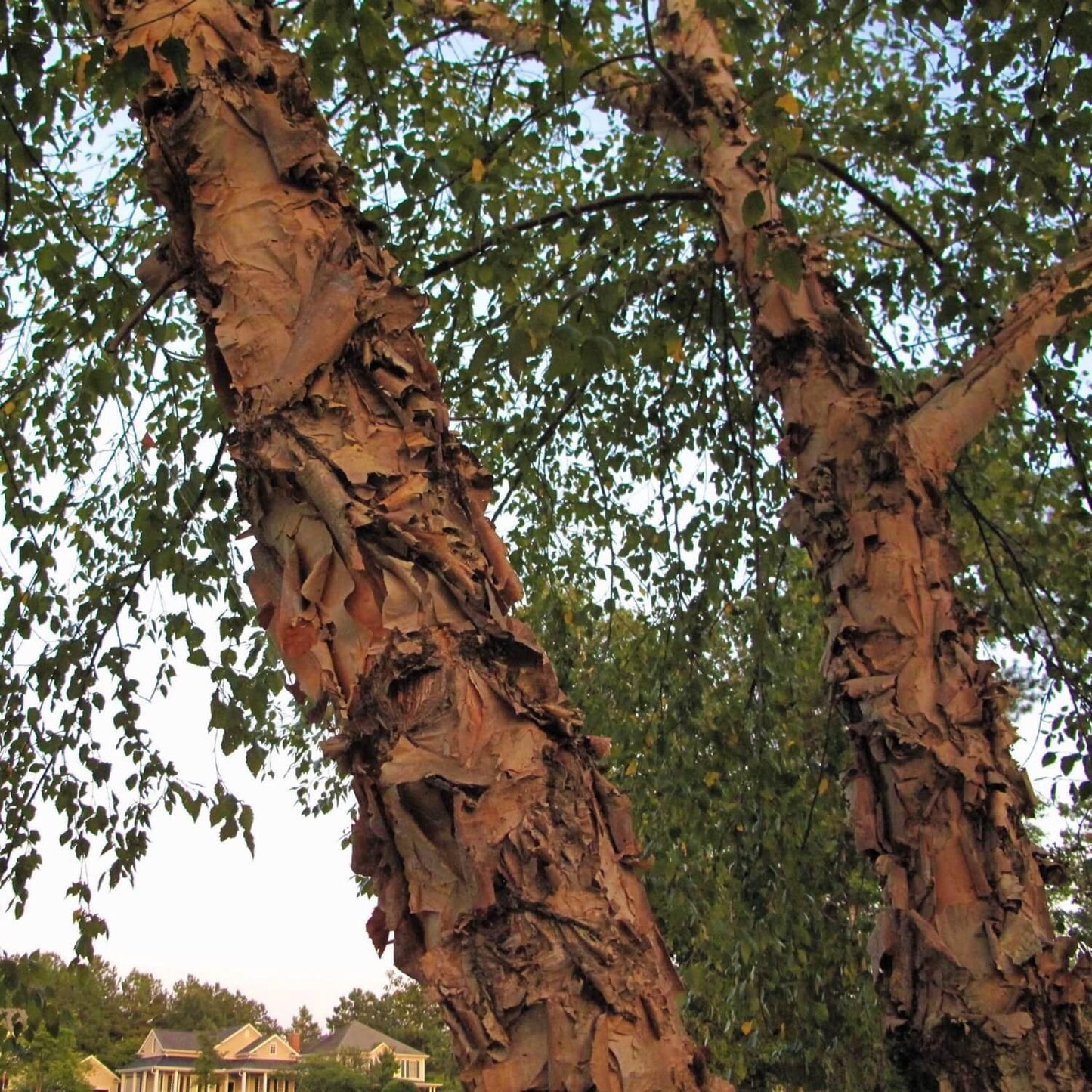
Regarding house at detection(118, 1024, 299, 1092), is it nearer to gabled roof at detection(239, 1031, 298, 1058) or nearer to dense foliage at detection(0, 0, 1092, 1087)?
gabled roof at detection(239, 1031, 298, 1058)

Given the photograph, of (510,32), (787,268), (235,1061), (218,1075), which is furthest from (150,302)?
(235,1061)

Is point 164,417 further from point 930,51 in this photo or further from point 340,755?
point 930,51

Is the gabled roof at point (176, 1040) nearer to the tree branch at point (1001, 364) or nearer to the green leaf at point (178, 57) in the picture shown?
the tree branch at point (1001, 364)

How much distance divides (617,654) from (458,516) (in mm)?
4643

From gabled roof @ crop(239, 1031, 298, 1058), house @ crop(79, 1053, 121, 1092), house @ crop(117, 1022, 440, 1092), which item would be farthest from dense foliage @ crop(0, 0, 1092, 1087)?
gabled roof @ crop(239, 1031, 298, 1058)

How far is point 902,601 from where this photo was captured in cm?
278

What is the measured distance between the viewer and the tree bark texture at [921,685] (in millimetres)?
2355

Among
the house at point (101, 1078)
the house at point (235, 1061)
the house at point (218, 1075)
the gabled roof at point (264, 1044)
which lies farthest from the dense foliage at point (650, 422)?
the gabled roof at point (264, 1044)

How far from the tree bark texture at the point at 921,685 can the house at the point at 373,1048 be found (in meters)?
48.9

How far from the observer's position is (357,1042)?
54.0m

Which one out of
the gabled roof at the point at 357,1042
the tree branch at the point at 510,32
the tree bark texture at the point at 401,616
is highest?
the tree branch at the point at 510,32

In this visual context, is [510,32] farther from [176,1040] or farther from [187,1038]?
[187,1038]

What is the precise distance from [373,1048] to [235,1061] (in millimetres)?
6194

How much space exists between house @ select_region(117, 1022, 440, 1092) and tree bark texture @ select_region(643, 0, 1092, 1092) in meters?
48.9
